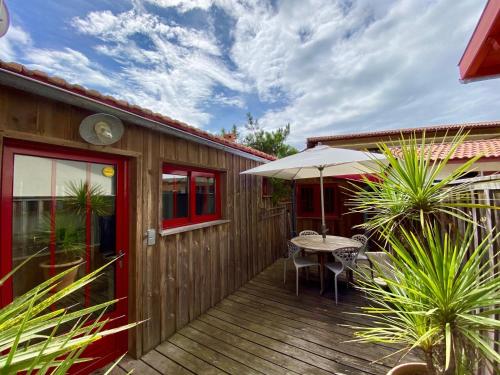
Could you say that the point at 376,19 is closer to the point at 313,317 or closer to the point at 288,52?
the point at 288,52

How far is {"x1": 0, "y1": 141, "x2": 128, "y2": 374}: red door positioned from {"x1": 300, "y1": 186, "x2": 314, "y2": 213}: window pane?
729 centimetres

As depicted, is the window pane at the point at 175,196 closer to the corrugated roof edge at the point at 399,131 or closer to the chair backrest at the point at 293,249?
the chair backrest at the point at 293,249

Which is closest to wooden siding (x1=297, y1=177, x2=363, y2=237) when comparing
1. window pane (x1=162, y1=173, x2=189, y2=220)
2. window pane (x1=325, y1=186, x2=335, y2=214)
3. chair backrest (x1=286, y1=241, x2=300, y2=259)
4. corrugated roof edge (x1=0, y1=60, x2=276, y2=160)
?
window pane (x1=325, y1=186, x2=335, y2=214)

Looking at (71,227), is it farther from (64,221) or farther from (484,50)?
(484,50)

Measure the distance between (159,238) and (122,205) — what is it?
66 cm

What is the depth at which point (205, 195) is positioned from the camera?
4.02 m

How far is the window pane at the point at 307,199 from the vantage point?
8672 mm

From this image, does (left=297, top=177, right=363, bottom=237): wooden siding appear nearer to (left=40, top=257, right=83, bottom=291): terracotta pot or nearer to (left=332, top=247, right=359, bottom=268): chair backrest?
(left=332, top=247, right=359, bottom=268): chair backrest

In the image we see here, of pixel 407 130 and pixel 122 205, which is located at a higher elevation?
pixel 407 130

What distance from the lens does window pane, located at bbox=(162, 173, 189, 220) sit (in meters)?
3.16

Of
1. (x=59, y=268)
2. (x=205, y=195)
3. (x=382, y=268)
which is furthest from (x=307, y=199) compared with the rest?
(x=59, y=268)

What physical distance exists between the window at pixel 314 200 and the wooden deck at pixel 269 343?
15.2 feet

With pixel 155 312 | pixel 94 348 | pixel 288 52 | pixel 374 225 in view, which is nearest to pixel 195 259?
pixel 155 312

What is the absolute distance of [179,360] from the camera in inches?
99.0
